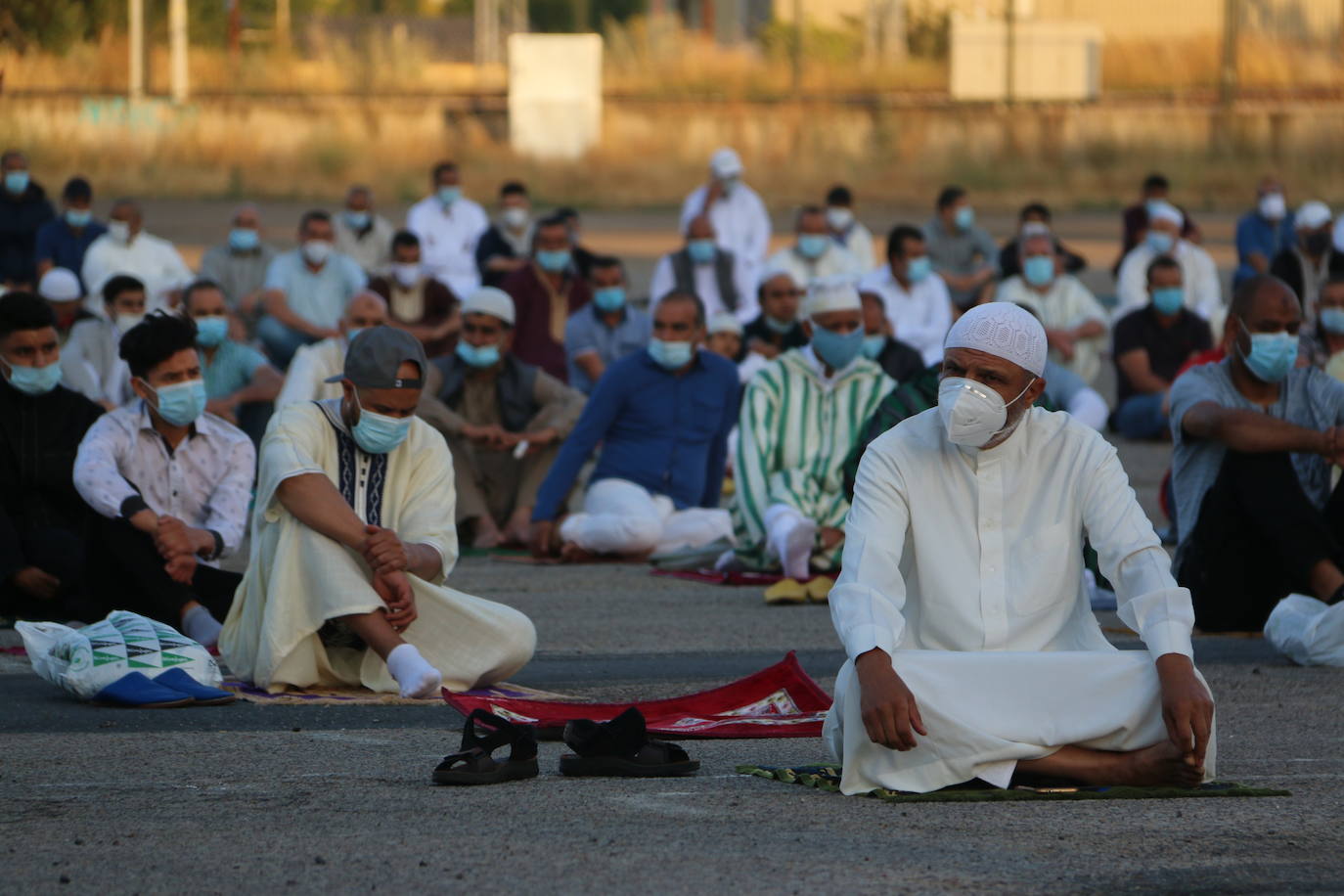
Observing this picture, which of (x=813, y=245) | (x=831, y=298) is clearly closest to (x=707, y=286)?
(x=813, y=245)

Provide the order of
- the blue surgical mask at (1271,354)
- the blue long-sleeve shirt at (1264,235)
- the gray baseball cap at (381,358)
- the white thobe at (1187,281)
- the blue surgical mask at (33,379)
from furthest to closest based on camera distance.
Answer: the blue long-sleeve shirt at (1264,235) → the white thobe at (1187,281) → the blue surgical mask at (33,379) → the blue surgical mask at (1271,354) → the gray baseball cap at (381,358)

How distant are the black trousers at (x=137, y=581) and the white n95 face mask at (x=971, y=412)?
147 inches

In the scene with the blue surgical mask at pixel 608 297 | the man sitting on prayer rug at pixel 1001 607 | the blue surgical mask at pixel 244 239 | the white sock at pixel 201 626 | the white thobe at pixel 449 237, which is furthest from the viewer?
the white thobe at pixel 449 237

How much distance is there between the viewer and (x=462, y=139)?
32.6 metres

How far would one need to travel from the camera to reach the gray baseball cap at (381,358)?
7.16 m

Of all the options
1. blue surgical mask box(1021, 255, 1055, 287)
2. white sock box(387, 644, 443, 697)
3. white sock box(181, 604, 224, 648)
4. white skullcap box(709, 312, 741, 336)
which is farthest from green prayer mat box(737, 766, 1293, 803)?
blue surgical mask box(1021, 255, 1055, 287)

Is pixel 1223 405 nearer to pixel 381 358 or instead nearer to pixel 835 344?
pixel 835 344

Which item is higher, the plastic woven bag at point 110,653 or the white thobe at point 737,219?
the white thobe at point 737,219

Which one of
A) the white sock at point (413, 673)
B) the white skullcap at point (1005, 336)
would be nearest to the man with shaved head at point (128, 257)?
the white sock at point (413, 673)

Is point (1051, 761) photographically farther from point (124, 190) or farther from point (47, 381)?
point (124, 190)

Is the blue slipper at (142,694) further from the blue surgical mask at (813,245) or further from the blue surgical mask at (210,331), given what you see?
the blue surgical mask at (813,245)

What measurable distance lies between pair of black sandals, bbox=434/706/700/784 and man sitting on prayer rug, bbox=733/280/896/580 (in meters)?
4.48

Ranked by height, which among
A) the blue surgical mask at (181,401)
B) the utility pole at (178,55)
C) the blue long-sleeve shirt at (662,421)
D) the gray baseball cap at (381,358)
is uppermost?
the utility pole at (178,55)

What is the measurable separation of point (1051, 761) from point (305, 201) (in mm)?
26160
